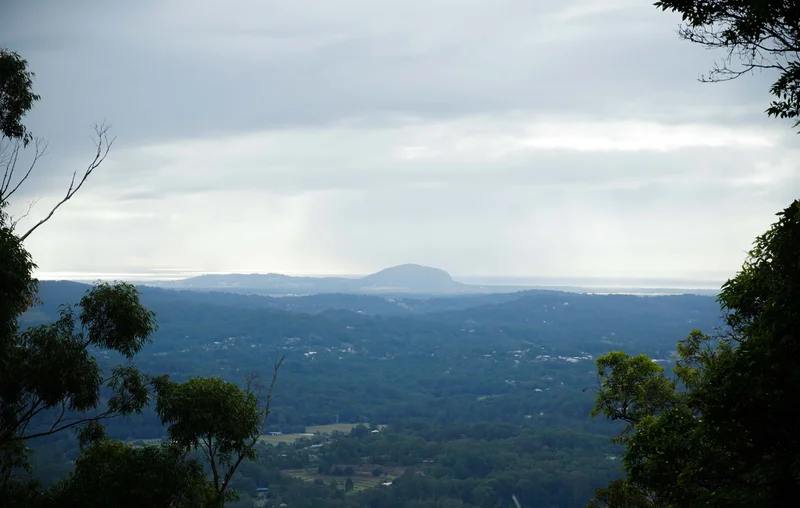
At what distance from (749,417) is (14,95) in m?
13.1

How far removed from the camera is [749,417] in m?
7.38

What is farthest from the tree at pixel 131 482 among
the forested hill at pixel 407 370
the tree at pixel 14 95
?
the forested hill at pixel 407 370

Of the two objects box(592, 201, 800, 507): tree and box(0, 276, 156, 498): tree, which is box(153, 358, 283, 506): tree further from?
box(592, 201, 800, 507): tree

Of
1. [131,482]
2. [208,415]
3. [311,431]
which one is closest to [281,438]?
[311,431]

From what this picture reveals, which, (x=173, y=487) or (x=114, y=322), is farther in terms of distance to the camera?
(x=114, y=322)

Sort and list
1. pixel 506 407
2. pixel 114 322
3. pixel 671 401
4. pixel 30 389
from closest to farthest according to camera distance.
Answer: pixel 30 389
pixel 114 322
pixel 671 401
pixel 506 407

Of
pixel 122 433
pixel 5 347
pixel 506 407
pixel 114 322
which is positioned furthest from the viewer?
pixel 506 407

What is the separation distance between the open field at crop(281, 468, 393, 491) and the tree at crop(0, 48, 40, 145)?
58.2 metres

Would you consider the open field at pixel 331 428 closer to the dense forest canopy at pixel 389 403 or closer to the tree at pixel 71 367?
the dense forest canopy at pixel 389 403

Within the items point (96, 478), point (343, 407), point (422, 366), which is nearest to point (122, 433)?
point (343, 407)

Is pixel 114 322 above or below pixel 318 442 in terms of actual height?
above

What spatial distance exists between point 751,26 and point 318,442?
279 ft

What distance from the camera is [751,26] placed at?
8.39m

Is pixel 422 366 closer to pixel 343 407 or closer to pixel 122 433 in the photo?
pixel 343 407
